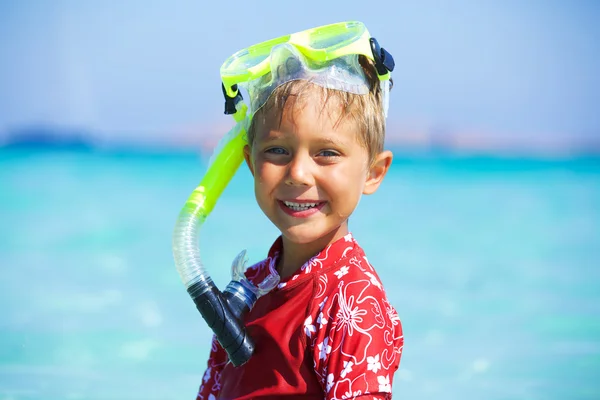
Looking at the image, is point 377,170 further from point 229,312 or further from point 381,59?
point 229,312

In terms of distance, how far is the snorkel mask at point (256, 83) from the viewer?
6.36ft

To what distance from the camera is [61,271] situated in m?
5.59

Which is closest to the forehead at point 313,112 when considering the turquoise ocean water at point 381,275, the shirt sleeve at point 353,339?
the shirt sleeve at point 353,339

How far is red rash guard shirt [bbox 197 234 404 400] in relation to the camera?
5.80ft

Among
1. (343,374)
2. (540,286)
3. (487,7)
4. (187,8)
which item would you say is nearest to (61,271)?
(540,286)

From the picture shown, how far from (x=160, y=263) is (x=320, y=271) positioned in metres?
4.03

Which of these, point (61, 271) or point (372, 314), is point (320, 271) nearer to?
point (372, 314)

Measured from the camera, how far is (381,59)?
197 centimetres

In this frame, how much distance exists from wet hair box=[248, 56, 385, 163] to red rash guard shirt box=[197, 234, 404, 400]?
0.28 m

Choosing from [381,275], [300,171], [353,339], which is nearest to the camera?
[353,339]

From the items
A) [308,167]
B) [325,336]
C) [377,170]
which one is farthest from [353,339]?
[377,170]

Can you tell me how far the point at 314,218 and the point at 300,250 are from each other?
17 centimetres

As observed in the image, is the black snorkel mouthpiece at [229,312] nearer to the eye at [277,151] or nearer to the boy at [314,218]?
the boy at [314,218]

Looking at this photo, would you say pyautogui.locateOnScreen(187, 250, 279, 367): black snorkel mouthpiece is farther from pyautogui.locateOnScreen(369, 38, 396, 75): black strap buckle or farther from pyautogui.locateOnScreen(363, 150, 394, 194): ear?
pyautogui.locateOnScreen(369, 38, 396, 75): black strap buckle
